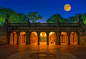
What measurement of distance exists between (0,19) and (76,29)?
1341 inches

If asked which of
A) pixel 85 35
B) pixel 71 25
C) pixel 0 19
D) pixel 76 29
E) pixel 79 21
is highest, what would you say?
pixel 0 19

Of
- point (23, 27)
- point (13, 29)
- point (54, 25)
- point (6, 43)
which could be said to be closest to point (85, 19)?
point (54, 25)

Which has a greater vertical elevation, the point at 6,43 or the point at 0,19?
the point at 0,19

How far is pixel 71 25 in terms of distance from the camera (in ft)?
66.0

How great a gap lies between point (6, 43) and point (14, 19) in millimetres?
18543

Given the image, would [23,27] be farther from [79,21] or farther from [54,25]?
[79,21]

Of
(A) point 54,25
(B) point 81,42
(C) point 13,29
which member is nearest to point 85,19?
(B) point 81,42

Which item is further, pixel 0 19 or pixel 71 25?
pixel 0 19

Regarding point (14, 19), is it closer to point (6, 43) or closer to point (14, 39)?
point (14, 39)

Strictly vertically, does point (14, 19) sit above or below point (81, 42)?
above

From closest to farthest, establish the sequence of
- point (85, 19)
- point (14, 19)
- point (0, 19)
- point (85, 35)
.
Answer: point (85, 35) < point (0, 19) < point (14, 19) < point (85, 19)

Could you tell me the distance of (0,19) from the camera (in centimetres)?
3119

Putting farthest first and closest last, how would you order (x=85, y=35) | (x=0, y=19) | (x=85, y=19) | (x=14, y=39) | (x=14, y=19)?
(x=85, y=19) < (x=14, y=19) < (x=0, y=19) < (x=14, y=39) < (x=85, y=35)

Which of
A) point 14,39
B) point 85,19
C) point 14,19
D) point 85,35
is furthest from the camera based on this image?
point 85,19
